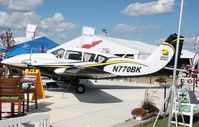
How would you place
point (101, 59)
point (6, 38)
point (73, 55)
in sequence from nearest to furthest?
point (73, 55), point (101, 59), point (6, 38)

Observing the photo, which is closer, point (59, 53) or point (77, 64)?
point (77, 64)

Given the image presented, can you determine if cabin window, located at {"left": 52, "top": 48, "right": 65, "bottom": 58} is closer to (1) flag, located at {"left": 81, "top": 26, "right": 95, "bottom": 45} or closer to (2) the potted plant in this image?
(2) the potted plant

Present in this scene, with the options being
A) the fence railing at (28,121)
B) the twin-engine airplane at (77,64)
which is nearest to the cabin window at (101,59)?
the twin-engine airplane at (77,64)

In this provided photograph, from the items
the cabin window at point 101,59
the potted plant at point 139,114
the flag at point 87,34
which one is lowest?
the potted plant at point 139,114

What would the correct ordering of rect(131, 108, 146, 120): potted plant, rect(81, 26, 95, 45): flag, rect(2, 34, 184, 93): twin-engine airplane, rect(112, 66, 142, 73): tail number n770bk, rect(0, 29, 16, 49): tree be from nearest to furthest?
rect(131, 108, 146, 120): potted plant < rect(2, 34, 184, 93): twin-engine airplane < rect(112, 66, 142, 73): tail number n770bk < rect(81, 26, 95, 45): flag < rect(0, 29, 16, 49): tree

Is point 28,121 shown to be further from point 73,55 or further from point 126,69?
point 126,69

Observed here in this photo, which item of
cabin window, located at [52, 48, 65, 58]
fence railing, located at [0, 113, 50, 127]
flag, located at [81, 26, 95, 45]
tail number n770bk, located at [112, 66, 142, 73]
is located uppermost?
flag, located at [81, 26, 95, 45]

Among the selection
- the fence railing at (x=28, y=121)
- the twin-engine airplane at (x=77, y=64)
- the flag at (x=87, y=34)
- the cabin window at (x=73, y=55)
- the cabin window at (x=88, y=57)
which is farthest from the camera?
the flag at (x=87, y=34)

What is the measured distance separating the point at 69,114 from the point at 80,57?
5.40m

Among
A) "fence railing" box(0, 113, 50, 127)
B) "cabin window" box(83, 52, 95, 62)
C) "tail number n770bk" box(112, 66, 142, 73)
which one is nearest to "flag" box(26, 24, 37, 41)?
"cabin window" box(83, 52, 95, 62)

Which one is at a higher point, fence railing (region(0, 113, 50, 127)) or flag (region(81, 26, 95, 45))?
flag (region(81, 26, 95, 45))

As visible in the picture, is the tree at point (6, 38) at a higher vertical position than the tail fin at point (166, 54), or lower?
higher

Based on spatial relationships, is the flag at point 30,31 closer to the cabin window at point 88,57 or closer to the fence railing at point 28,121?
the cabin window at point 88,57

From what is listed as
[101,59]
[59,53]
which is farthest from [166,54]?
[59,53]
